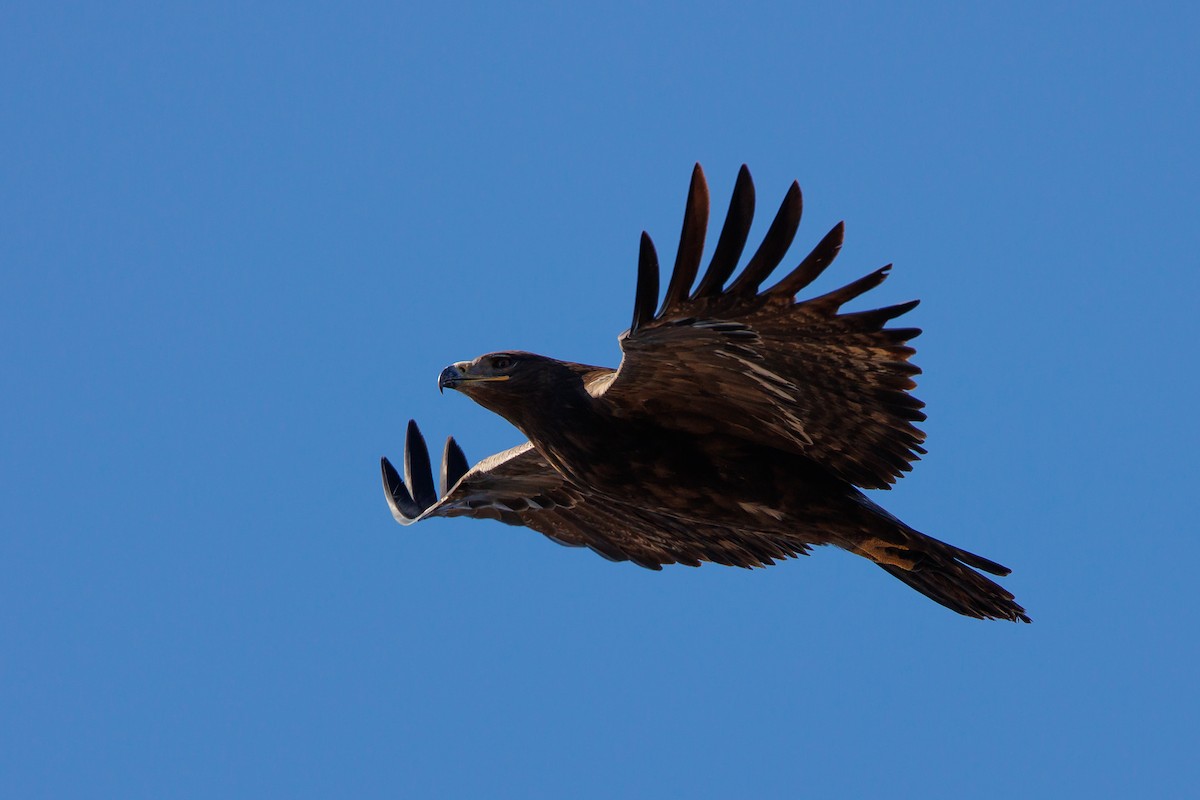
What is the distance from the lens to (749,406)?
8.88 m

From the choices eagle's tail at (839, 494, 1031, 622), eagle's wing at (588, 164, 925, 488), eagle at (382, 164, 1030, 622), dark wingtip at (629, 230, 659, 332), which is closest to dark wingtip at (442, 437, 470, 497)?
eagle at (382, 164, 1030, 622)

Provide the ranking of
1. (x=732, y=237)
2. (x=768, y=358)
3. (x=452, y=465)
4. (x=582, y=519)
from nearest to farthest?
1. (x=732, y=237)
2. (x=768, y=358)
3. (x=582, y=519)
4. (x=452, y=465)

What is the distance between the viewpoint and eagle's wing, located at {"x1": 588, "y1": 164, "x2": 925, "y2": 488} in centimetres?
802

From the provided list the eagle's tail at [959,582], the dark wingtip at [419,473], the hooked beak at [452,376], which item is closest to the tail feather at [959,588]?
the eagle's tail at [959,582]

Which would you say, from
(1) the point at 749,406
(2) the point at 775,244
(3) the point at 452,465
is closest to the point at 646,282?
(2) the point at 775,244

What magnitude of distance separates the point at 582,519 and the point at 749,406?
246 cm

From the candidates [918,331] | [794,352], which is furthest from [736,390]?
[918,331]

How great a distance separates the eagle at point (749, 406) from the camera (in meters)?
8.14

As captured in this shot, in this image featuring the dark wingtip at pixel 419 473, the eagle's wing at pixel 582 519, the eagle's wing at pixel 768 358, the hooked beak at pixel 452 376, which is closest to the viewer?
the eagle's wing at pixel 768 358

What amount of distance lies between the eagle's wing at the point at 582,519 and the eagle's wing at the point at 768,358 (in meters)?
1.31

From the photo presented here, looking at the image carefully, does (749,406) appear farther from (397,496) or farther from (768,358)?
(397,496)

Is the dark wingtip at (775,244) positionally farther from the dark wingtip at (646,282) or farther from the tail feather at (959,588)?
the tail feather at (959,588)

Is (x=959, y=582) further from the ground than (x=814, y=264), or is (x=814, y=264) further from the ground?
(x=814, y=264)

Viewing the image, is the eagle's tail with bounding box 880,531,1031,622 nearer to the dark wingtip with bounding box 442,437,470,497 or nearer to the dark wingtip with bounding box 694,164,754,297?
the dark wingtip with bounding box 694,164,754,297
